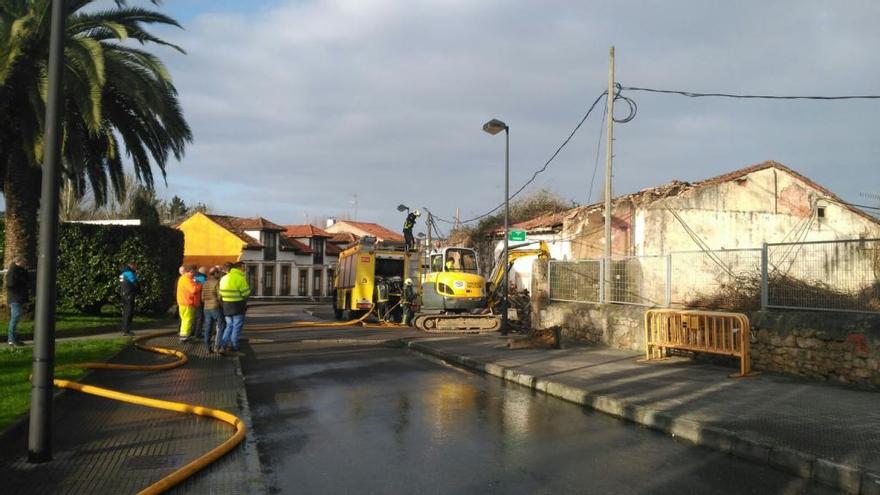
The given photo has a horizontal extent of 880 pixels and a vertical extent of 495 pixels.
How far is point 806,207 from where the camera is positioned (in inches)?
969

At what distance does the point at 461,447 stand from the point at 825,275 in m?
6.85

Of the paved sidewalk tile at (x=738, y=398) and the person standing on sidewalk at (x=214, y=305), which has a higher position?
the person standing on sidewalk at (x=214, y=305)

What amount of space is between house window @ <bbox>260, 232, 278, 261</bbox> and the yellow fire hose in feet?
160

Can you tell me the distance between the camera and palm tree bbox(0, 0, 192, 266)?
14.9 metres

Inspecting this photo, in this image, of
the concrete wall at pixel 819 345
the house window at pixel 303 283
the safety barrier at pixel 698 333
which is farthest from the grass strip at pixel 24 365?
the house window at pixel 303 283

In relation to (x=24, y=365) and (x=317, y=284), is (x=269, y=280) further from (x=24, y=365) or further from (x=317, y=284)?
(x=24, y=365)

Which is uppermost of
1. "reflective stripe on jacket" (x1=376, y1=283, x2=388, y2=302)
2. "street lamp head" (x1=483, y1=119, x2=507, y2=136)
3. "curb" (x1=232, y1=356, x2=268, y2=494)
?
"street lamp head" (x1=483, y1=119, x2=507, y2=136)

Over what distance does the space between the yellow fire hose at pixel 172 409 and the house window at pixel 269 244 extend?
4889 centimetres

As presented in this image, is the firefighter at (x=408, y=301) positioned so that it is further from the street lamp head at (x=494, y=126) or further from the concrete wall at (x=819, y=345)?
the concrete wall at (x=819, y=345)

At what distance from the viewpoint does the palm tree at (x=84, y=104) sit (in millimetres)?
14906

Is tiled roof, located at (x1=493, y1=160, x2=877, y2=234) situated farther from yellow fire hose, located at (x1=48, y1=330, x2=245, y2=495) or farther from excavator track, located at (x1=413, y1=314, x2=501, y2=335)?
yellow fire hose, located at (x1=48, y1=330, x2=245, y2=495)

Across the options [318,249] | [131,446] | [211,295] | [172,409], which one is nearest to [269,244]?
[318,249]

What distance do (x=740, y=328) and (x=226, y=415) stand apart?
25.1 ft

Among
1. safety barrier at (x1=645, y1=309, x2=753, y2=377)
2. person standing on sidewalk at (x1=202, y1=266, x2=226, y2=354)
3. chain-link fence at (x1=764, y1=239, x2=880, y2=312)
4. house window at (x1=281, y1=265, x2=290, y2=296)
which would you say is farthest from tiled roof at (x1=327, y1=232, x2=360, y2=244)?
chain-link fence at (x1=764, y1=239, x2=880, y2=312)
